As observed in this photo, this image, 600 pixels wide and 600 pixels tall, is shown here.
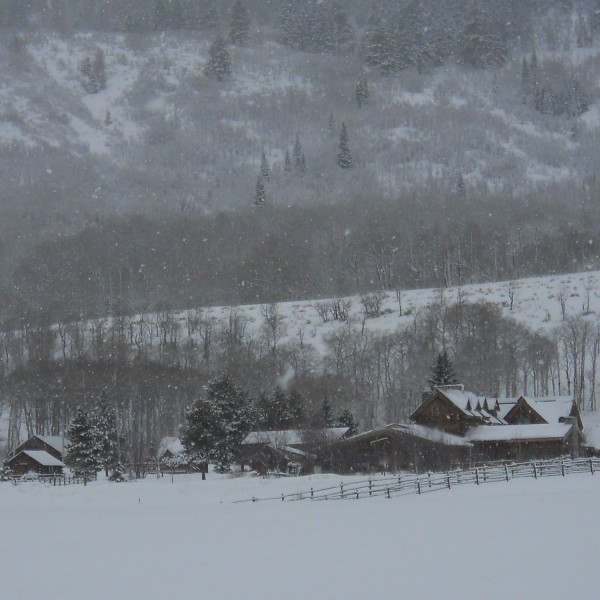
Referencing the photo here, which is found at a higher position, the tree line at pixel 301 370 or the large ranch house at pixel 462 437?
the tree line at pixel 301 370

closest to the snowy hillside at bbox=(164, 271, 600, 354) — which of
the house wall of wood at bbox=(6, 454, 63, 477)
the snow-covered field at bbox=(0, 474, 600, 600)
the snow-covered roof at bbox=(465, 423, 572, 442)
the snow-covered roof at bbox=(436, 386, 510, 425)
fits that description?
the snow-covered roof at bbox=(436, 386, 510, 425)

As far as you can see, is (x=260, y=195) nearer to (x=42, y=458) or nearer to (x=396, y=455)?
(x=42, y=458)

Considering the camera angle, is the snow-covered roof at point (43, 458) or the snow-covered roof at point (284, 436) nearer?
the snow-covered roof at point (284, 436)

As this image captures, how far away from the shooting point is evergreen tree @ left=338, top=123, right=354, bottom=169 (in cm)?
18612

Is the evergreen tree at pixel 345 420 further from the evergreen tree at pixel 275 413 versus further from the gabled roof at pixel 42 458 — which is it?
the gabled roof at pixel 42 458

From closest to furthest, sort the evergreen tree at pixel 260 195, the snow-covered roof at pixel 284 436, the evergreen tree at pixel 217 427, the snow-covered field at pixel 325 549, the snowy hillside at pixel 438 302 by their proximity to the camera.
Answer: the snow-covered field at pixel 325 549, the evergreen tree at pixel 217 427, the snow-covered roof at pixel 284 436, the snowy hillside at pixel 438 302, the evergreen tree at pixel 260 195

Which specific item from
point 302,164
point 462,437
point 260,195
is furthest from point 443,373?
point 302,164

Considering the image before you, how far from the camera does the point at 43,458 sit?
67.2 meters

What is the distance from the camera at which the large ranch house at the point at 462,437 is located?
54500 mm

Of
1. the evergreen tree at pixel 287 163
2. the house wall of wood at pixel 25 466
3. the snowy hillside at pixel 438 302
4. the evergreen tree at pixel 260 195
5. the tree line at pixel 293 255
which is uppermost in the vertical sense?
the evergreen tree at pixel 287 163

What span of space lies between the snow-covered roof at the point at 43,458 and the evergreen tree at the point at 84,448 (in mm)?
10608

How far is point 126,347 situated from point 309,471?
128 ft

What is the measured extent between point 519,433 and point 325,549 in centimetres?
A: 4049

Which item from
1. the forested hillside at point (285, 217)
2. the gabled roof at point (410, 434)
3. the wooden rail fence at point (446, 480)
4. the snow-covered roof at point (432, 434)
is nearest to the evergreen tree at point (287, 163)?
the forested hillside at point (285, 217)
